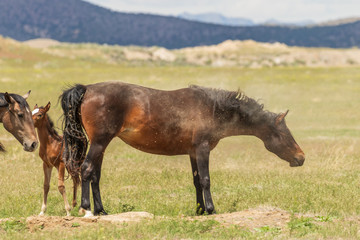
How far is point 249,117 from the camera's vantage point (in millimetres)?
10781

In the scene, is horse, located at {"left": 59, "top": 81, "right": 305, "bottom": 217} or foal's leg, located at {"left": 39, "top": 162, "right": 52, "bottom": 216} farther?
foal's leg, located at {"left": 39, "top": 162, "right": 52, "bottom": 216}

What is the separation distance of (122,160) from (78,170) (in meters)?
7.33

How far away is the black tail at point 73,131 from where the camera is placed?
33.0 feet

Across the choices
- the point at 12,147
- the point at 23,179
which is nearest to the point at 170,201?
the point at 23,179

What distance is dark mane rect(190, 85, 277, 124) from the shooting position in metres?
10.5

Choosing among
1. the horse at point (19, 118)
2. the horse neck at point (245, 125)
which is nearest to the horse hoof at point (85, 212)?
the horse at point (19, 118)

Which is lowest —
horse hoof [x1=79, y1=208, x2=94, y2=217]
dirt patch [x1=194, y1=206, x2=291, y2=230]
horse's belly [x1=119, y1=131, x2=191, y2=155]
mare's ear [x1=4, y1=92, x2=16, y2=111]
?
horse hoof [x1=79, y1=208, x2=94, y2=217]

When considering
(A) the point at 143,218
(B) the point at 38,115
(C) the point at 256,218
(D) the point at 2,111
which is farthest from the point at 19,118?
(C) the point at 256,218

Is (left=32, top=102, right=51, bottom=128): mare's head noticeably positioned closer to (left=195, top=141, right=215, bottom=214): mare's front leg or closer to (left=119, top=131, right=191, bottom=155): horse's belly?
(left=119, top=131, right=191, bottom=155): horse's belly

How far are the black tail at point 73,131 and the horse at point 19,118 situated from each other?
2.43ft

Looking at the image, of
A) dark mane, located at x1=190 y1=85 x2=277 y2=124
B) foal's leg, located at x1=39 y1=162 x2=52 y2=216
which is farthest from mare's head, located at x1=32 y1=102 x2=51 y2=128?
dark mane, located at x1=190 y1=85 x2=277 y2=124

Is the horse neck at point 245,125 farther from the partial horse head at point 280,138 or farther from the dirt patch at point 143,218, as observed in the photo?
the dirt patch at point 143,218

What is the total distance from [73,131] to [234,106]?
3149 mm

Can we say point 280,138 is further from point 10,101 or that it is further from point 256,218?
point 10,101
